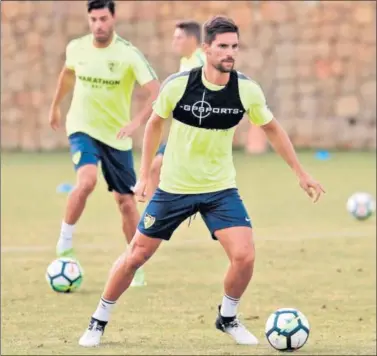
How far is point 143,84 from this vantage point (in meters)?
9.82

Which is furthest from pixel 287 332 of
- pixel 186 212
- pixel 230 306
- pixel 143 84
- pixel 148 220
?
pixel 143 84

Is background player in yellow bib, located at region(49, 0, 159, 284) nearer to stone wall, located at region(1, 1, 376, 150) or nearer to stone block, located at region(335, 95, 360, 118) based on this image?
stone wall, located at region(1, 1, 376, 150)

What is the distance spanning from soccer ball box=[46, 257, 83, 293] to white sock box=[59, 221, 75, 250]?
520mm

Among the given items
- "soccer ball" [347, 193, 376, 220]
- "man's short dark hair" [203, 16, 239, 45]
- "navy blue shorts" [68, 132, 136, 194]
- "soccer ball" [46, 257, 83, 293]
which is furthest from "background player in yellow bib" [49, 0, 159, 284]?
"soccer ball" [347, 193, 376, 220]

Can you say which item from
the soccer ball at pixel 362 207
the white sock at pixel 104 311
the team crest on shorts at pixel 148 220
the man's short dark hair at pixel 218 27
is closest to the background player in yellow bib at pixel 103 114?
the white sock at pixel 104 311

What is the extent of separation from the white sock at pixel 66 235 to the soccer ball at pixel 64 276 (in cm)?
52

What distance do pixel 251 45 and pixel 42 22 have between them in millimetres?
3843

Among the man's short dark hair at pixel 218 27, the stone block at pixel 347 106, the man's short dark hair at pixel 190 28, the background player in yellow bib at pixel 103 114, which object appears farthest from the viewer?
the stone block at pixel 347 106

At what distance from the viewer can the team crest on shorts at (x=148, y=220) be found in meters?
7.51

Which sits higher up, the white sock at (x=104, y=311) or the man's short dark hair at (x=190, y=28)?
the man's short dark hair at (x=190, y=28)

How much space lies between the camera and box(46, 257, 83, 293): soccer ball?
943 centimetres

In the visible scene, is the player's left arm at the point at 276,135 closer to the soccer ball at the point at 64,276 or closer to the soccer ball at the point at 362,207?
the soccer ball at the point at 64,276

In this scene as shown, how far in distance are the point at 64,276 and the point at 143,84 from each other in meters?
1.62

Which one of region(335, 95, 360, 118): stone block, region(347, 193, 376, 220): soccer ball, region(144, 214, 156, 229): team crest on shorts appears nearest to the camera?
region(144, 214, 156, 229): team crest on shorts
